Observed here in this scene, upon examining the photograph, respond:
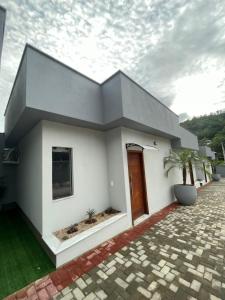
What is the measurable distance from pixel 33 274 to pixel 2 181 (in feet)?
25.7

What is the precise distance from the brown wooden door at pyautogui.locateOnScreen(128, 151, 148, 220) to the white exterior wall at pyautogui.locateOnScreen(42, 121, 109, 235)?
3.89 feet

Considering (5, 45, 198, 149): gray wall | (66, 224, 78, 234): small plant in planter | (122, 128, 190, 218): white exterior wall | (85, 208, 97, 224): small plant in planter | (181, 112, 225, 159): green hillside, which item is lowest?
(66, 224, 78, 234): small plant in planter

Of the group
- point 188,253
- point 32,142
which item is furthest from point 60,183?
point 188,253

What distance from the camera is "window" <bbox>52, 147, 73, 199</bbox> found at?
4.90 metres

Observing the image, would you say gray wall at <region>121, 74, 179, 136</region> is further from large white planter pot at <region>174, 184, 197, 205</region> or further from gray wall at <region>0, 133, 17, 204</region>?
gray wall at <region>0, 133, 17, 204</region>

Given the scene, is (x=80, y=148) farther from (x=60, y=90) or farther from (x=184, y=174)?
(x=184, y=174)

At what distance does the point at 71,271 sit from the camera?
327 centimetres

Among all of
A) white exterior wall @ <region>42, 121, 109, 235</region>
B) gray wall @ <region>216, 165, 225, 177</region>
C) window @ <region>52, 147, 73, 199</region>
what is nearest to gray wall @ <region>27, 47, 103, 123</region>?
white exterior wall @ <region>42, 121, 109, 235</region>

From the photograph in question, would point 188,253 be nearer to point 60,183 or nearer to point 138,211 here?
point 138,211

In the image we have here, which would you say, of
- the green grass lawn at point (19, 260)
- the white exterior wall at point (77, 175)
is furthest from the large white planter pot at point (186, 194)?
the green grass lawn at point (19, 260)

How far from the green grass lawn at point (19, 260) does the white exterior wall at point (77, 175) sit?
0.66 meters

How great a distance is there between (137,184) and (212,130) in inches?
1695

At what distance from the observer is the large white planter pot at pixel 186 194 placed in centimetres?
815

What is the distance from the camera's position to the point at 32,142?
5680mm
